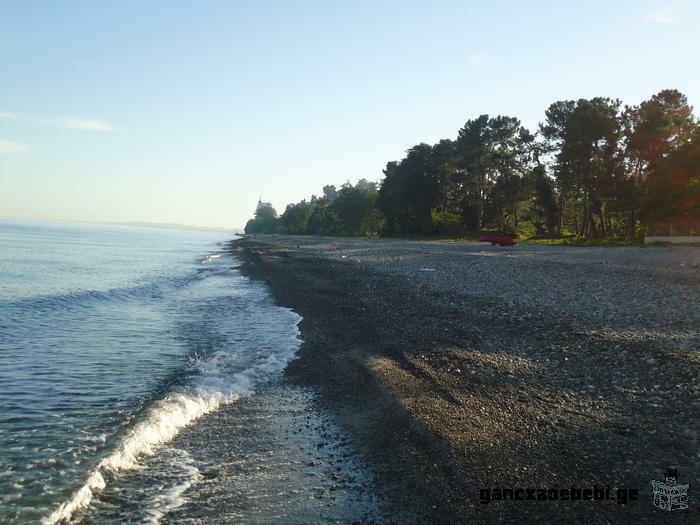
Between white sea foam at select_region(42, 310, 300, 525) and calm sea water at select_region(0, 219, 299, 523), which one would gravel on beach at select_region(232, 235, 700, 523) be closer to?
white sea foam at select_region(42, 310, 300, 525)

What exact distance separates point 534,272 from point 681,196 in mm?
32569

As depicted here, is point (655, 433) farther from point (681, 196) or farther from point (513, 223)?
point (513, 223)

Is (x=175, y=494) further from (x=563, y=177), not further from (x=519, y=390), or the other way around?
(x=563, y=177)

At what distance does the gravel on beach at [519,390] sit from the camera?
5273 mm

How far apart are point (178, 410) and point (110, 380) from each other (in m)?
3.07

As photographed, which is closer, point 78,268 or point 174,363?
point 174,363

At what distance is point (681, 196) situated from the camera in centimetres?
4194

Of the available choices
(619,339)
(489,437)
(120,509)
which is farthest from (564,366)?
(120,509)

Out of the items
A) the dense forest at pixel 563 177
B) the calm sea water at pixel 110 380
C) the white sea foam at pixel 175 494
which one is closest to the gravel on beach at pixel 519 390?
the calm sea water at pixel 110 380

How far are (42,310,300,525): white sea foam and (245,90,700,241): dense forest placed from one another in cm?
4729

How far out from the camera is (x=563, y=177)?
59469mm

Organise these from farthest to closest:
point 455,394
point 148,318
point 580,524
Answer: point 148,318
point 455,394
point 580,524

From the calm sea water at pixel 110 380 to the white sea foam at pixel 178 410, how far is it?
2 cm

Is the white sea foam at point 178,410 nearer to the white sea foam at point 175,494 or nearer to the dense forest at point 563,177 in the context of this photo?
the white sea foam at point 175,494
